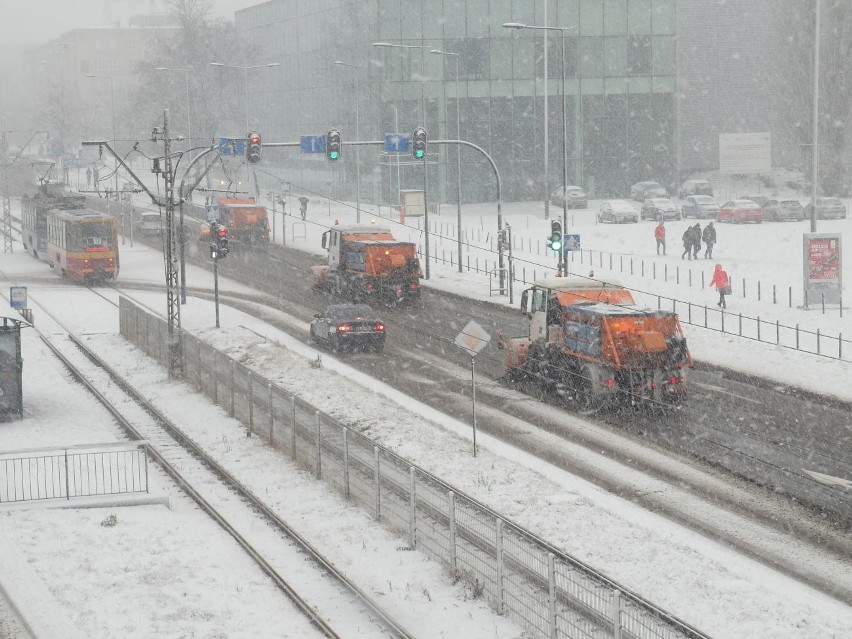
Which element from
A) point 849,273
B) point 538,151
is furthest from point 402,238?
point 849,273

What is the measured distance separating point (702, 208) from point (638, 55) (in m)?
17.5

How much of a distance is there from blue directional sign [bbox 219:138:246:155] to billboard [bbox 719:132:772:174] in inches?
1761

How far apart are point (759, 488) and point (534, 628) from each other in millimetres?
8314

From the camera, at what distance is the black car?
36781 mm

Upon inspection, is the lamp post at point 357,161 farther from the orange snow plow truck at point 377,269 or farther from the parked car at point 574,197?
the orange snow plow truck at point 377,269

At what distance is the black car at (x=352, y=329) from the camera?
3678cm

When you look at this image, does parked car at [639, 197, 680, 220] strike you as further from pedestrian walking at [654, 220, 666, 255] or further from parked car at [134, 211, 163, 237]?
parked car at [134, 211, 163, 237]

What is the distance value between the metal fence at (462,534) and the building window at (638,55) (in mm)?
62439

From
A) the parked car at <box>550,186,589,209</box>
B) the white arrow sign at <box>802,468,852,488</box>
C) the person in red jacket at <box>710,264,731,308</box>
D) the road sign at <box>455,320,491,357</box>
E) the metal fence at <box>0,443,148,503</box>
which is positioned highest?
the parked car at <box>550,186,589,209</box>

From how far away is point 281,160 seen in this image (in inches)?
A: 4181

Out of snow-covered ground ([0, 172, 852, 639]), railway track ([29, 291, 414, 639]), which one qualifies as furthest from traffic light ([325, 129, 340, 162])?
railway track ([29, 291, 414, 639])

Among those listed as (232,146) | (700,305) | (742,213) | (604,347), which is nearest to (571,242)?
(700,305)

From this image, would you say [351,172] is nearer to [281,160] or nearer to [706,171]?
[281,160]

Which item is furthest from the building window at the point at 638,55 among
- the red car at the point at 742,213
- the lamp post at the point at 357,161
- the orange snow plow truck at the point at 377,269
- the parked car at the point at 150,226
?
the orange snow plow truck at the point at 377,269
